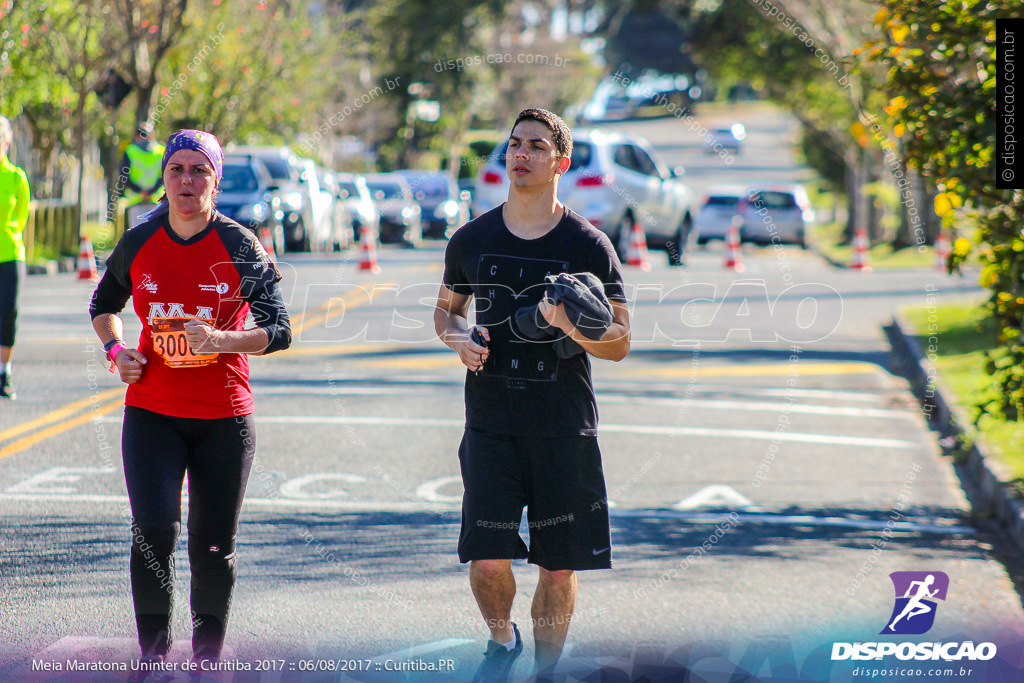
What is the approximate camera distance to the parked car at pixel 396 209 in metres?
32.2

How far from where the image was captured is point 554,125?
4.56 meters

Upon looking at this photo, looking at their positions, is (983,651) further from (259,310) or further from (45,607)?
(45,607)

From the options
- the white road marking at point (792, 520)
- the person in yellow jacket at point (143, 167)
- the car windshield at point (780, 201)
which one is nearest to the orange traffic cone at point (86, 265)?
the person in yellow jacket at point (143, 167)

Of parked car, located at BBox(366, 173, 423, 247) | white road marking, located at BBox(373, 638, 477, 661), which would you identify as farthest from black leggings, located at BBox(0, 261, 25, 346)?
parked car, located at BBox(366, 173, 423, 247)

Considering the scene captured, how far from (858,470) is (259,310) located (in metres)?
5.78

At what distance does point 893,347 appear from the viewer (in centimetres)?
1608

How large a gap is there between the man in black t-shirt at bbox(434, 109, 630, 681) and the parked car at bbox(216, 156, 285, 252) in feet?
53.0

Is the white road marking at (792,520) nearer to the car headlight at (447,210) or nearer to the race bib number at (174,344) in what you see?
the race bib number at (174,344)

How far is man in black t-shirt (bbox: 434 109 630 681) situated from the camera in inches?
177

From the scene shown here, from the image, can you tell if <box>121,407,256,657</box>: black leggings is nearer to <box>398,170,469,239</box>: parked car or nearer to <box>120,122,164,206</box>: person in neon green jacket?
<box>120,122,164,206</box>: person in neon green jacket

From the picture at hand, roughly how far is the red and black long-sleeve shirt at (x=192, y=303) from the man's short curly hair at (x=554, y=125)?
1.04m

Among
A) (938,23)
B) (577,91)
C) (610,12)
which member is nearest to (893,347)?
(938,23)

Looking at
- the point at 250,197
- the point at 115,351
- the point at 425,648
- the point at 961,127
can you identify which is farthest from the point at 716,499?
the point at 250,197

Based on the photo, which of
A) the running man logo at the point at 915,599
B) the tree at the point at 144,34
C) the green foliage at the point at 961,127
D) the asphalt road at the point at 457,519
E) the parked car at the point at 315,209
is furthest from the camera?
the parked car at the point at 315,209
